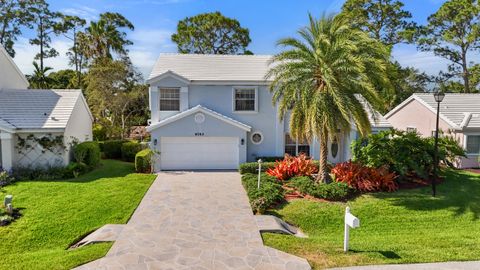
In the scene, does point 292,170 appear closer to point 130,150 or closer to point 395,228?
point 395,228

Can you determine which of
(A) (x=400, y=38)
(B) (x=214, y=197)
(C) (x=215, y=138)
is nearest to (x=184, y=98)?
(C) (x=215, y=138)

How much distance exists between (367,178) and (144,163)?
12355 millimetres

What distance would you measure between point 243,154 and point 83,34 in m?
27.6

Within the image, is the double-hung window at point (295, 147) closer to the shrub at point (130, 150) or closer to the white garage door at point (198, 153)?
the white garage door at point (198, 153)

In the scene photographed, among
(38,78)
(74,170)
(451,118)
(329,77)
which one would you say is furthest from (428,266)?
(38,78)

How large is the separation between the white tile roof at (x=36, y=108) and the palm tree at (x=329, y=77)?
43.3 ft

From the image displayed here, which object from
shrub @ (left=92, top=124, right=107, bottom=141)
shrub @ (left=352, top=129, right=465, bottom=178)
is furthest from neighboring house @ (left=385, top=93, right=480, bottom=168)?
shrub @ (left=92, top=124, right=107, bottom=141)

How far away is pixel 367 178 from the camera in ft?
47.8

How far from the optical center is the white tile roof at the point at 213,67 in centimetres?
2109

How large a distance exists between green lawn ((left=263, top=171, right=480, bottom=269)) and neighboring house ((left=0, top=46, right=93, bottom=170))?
13508 mm

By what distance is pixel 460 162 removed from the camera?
69.3 ft

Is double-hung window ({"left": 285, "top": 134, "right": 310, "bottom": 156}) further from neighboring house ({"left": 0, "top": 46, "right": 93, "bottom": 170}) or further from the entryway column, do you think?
the entryway column

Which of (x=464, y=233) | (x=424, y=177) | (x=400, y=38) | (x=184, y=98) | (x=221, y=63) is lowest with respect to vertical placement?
(x=464, y=233)

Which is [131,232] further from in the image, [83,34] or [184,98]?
[83,34]
